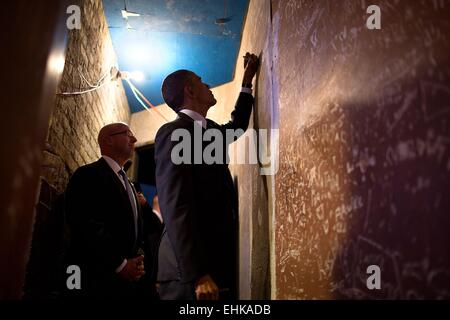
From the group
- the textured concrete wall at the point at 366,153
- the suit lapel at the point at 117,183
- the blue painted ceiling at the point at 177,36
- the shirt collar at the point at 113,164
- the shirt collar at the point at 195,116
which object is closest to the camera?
the textured concrete wall at the point at 366,153

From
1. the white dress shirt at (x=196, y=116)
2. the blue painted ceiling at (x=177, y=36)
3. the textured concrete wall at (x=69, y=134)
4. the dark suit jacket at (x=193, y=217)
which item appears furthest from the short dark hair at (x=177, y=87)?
the blue painted ceiling at (x=177, y=36)

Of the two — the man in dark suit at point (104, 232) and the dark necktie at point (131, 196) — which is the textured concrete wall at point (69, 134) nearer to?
the man in dark suit at point (104, 232)

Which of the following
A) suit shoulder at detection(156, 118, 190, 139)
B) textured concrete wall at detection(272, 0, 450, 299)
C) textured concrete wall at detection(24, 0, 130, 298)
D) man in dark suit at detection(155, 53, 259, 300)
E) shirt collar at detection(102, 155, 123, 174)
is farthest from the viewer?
shirt collar at detection(102, 155, 123, 174)

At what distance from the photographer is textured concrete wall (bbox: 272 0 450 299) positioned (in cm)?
70

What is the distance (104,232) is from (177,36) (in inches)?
101

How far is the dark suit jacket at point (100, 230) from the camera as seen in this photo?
2150mm

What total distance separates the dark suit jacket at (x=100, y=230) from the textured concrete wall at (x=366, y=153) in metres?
1.11

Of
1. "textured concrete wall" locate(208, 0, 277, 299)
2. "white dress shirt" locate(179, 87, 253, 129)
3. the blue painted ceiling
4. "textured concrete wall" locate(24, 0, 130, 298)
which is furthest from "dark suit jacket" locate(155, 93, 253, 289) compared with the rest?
the blue painted ceiling

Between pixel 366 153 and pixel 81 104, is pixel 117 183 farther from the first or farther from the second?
pixel 366 153

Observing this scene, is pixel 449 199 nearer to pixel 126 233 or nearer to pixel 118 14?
pixel 126 233

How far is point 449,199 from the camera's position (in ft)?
2.12

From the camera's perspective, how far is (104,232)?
218 cm

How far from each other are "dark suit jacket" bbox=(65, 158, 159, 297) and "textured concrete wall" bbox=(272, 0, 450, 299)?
111 centimetres

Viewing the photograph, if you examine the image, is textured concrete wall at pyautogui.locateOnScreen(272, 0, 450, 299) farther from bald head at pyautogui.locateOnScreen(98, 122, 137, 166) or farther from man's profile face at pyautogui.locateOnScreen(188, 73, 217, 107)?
bald head at pyautogui.locateOnScreen(98, 122, 137, 166)
